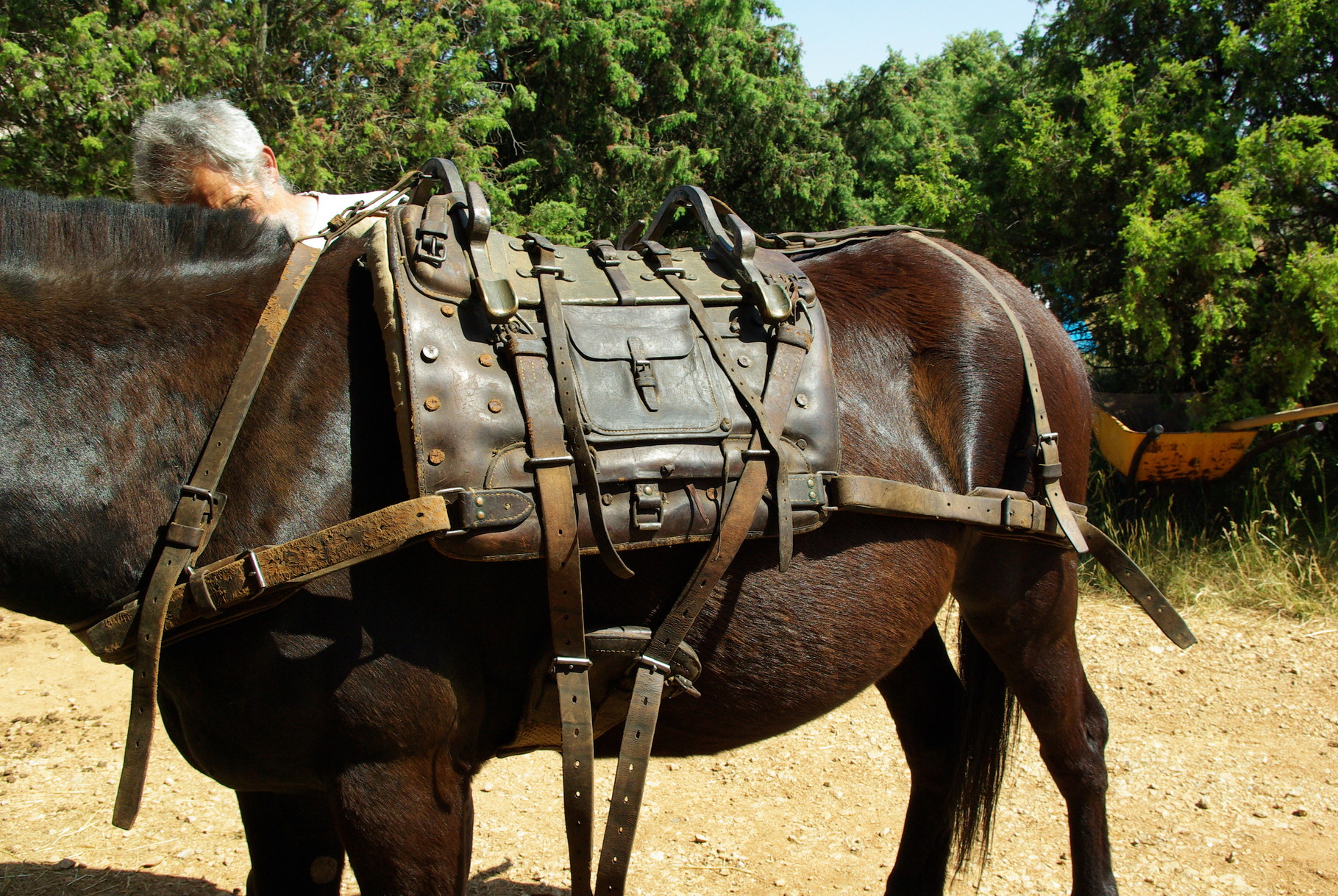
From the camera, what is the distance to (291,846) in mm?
1884

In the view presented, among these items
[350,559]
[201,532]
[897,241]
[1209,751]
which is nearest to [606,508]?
[350,559]

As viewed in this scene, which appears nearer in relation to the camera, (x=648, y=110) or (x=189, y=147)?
(x=189, y=147)

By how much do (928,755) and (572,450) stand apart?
5.46ft

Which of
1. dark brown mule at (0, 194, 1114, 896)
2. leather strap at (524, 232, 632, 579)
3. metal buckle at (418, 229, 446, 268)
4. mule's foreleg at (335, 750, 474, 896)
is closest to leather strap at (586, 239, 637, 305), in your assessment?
leather strap at (524, 232, 632, 579)

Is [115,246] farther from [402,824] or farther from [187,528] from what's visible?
[402,824]

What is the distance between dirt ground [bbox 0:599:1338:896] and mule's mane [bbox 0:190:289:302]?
6.76ft

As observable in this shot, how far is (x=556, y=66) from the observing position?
9.59 m

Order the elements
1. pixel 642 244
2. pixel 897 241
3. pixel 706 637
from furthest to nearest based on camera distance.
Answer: pixel 897 241
pixel 642 244
pixel 706 637

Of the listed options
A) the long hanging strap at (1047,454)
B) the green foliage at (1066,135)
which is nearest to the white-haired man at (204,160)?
the long hanging strap at (1047,454)

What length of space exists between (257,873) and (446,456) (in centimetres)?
108

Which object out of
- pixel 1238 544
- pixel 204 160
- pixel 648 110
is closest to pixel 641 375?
pixel 204 160

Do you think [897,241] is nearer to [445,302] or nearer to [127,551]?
[445,302]

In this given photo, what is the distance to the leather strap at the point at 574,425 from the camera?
1545 millimetres

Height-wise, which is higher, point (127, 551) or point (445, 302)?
point (445, 302)
